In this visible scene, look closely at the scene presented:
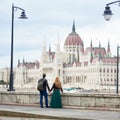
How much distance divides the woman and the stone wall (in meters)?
0.64

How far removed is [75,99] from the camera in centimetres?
2069

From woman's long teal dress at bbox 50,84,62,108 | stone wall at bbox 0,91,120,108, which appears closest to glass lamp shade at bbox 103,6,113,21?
stone wall at bbox 0,91,120,108

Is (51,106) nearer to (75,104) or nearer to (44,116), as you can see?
(75,104)

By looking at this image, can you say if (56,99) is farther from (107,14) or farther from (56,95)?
(107,14)

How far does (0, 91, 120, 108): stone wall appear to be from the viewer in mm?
Result: 19422

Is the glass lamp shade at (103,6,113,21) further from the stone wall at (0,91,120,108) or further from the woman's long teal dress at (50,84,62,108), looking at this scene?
the woman's long teal dress at (50,84,62,108)

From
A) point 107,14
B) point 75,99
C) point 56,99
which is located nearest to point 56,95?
point 56,99

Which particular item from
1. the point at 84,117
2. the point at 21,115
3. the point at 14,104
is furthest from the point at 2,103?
the point at 84,117

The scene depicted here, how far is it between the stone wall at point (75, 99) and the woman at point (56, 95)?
2.10 ft

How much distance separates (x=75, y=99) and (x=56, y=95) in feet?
3.65

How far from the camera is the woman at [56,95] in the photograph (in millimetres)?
19578

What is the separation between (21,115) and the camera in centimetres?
1677

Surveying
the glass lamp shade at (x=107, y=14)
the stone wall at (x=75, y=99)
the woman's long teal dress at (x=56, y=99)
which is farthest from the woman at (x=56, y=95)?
the glass lamp shade at (x=107, y=14)

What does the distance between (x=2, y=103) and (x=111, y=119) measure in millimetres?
9787
